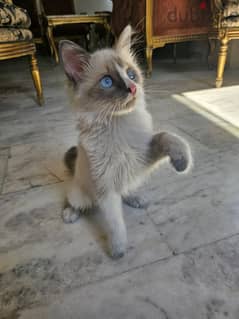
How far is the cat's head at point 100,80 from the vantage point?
69cm

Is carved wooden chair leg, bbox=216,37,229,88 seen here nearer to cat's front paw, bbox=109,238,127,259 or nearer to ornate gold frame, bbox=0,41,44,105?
ornate gold frame, bbox=0,41,44,105

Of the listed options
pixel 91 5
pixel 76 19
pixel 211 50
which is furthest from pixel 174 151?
pixel 91 5

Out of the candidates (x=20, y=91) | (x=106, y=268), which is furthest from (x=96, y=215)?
(x=20, y=91)

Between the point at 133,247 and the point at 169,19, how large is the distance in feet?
7.99

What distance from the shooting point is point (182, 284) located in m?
0.68

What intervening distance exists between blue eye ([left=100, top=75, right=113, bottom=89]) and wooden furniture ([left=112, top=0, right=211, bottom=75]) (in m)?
2.04

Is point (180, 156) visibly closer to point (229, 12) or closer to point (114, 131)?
point (114, 131)

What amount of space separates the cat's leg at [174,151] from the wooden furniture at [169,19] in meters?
2.06

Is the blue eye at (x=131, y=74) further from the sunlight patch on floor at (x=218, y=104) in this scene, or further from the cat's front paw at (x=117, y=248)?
the sunlight patch on floor at (x=218, y=104)

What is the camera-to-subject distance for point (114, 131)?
29.3 inches

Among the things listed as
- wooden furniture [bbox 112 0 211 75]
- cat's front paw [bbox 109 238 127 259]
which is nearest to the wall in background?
wooden furniture [bbox 112 0 211 75]

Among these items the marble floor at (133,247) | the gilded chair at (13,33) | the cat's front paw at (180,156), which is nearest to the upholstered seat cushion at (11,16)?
the gilded chair at (13,33)

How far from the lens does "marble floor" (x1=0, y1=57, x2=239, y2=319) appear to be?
2.13 feet

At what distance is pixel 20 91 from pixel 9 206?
6.28 feet
